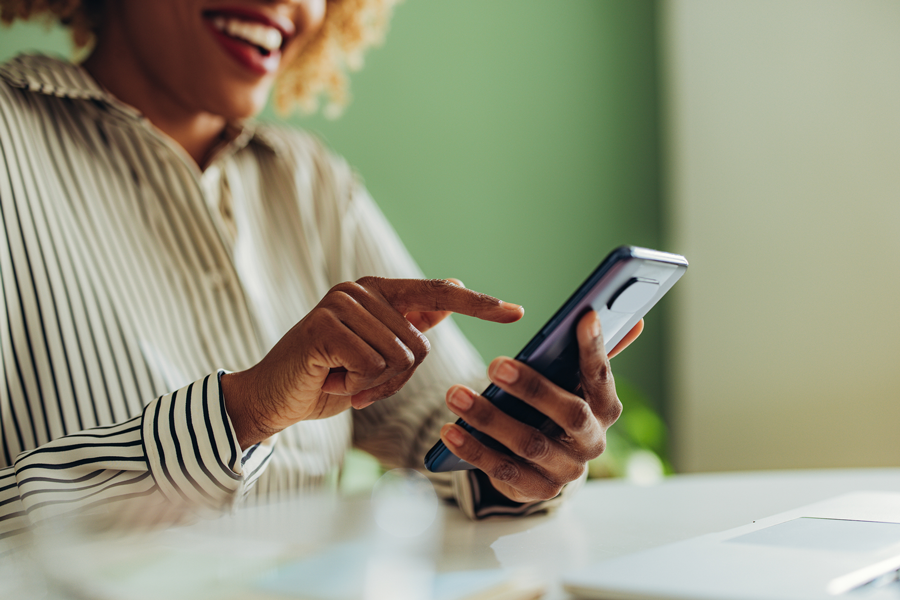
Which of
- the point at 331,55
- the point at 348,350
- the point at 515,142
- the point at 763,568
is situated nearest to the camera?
the point at 763,568

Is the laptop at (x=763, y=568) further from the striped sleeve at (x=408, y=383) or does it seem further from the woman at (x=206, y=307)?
the striped sleeve at (x=408, y=383)

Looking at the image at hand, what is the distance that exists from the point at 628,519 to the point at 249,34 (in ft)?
2.28

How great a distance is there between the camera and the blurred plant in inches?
59.3

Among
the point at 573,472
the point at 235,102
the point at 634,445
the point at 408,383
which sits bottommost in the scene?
the point at 634,445

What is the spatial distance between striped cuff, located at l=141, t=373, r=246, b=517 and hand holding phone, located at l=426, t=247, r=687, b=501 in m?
0.15

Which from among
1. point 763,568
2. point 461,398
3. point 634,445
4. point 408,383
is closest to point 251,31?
point 408,383

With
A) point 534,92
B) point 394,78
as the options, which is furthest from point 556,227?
point 394,78

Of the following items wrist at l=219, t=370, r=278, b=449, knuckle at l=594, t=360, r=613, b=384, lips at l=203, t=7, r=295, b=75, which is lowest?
wrist at l=219, t=370, r=278, b=449

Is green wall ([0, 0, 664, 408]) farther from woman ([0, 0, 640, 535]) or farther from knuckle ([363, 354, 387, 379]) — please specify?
knuckle ([363, 354, 387, 379])

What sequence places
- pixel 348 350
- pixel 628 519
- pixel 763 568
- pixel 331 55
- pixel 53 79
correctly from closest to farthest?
pixel 763 568, pixel 348 350, pixel 628 519, pixel 53 79, pixel 331 55

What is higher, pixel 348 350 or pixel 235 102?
pixel 235 102

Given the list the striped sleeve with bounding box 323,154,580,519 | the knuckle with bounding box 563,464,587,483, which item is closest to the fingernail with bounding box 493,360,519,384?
the knuckle with bounding box 563,464,587,483

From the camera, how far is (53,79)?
0.76 metres

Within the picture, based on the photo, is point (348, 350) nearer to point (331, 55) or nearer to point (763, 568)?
point (763, 568)
